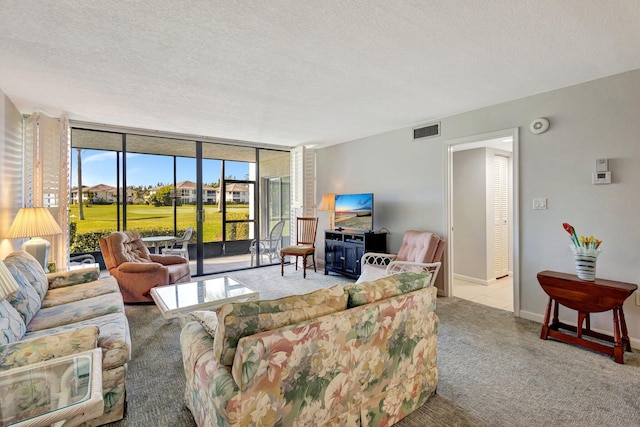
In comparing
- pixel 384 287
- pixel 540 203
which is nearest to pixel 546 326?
pixel 540 203

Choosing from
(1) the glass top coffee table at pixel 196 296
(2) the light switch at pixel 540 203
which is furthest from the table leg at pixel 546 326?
(1) the glass top coffee table at pixel 196 296

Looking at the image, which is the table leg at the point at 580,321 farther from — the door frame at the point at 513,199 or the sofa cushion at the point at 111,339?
the sofa cushion at the point at 111,339

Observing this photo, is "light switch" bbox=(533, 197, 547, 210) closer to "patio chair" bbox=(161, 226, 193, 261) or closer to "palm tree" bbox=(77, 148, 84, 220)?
"patio chair" bbox=(161, 226, 193, 261)

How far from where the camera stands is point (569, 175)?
2.95 metres

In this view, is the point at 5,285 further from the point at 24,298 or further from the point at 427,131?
the point at 427,131

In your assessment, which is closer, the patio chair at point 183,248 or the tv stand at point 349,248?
the tv stand at point 349,248

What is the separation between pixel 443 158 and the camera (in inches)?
158

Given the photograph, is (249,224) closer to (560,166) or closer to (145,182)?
(145,182)

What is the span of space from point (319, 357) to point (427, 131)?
362 cm

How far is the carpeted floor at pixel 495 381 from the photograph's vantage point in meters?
1.76

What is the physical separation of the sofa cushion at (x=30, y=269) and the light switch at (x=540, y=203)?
464cm

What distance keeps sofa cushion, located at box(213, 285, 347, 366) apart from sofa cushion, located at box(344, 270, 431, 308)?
12 cm

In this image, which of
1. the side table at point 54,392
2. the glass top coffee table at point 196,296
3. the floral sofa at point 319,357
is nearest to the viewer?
the side table at point 54,392

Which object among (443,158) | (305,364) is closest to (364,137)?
(443,158)
